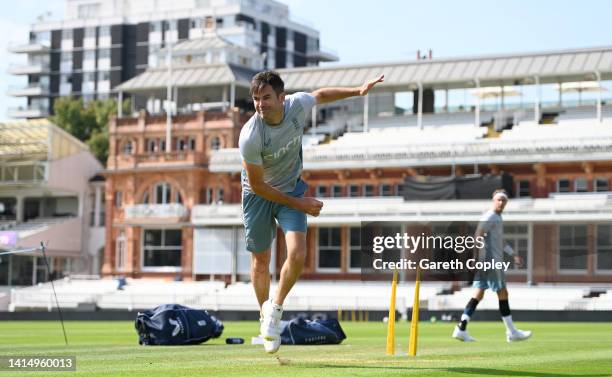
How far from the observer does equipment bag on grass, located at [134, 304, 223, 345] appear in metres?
16.7

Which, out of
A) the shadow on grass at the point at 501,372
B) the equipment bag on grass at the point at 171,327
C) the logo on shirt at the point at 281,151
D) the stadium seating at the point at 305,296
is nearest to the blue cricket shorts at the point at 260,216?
the logo on shirt at the point at 281,151

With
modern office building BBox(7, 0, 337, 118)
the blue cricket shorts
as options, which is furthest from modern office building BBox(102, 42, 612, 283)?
the blue cricket shorts

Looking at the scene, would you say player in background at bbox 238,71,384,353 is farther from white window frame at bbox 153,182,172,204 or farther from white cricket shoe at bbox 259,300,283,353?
white window frame at bbox 153,182,172,204

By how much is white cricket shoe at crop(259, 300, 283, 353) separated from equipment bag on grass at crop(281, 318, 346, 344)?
5528 mm

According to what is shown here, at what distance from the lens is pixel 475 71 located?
66.6 metres

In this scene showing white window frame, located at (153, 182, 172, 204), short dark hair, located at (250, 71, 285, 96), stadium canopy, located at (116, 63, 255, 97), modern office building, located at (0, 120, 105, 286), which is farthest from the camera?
modern office building, located at (0, 120, 105, 286)

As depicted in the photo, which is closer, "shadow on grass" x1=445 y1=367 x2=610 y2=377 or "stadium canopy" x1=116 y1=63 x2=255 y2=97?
"shadow on grass" x1=445 y1=367 x2=610 y2=377

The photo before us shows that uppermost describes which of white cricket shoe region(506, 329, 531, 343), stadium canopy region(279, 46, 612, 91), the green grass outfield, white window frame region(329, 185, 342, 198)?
stadium canopy region(279, 46, 612, 91)

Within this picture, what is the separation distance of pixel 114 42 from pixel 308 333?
347 feet

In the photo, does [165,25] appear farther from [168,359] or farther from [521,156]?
[168,359]

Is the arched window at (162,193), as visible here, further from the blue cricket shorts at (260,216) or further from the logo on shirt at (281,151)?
the logo on shirt at (281,151)

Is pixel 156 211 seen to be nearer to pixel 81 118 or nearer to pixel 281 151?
pixel 81 118

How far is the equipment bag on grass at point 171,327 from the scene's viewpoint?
16.7m

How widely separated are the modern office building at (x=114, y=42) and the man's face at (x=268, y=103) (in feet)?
346
